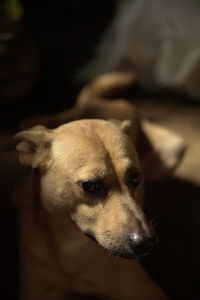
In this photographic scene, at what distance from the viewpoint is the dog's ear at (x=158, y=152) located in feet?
6.33

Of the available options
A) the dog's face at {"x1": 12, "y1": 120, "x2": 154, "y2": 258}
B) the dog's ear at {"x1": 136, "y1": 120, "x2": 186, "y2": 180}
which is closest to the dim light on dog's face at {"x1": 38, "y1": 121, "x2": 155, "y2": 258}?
the dog's face at {"x1": 12, "y1": 120, "x2": 154, "y2": 258}

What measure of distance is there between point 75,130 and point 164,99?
4.97 feet

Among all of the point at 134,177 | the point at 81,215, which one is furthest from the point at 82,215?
the point at 134,177

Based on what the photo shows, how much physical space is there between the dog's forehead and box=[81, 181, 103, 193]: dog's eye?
0.02 meters

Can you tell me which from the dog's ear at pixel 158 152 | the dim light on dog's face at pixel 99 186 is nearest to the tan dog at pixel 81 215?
the dim light on dog's face at pixel 99 186

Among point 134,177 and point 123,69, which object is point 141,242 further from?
point 123,69

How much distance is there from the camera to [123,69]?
299cm

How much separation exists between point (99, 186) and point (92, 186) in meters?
0.02

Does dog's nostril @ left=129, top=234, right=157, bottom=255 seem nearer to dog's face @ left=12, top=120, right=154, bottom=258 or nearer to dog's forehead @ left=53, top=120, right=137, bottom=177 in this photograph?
dog's face @ left=12, top=120, right=154, bottom=258

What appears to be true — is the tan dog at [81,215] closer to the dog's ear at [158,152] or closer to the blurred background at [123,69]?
the blurred background at [123,69]

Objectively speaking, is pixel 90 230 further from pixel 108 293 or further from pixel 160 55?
pixel 160 55

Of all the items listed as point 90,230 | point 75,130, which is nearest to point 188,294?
point 90,230

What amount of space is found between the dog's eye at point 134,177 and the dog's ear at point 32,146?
9.2 inches

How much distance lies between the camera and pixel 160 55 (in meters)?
2.83
